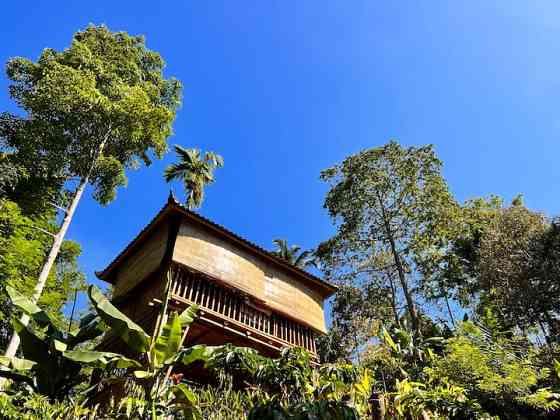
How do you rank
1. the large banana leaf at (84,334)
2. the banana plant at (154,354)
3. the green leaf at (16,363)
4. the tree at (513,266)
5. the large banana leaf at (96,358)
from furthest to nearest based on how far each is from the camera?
1. the tree at (513,266)
2. the large banana leaf at (84,334)
3. the green leaf at (16,363)
4. the banana plant at (154,354)
5. the large banana leaf at (96,358)

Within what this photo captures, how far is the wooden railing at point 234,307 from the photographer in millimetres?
10492

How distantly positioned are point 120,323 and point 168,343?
3.11 ft

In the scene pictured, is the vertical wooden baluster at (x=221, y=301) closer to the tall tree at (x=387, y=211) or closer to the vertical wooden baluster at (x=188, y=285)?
the vertical wooden baluster at (x=188, y=285)

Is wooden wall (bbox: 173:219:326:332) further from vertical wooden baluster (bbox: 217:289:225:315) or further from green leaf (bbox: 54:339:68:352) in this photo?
green leaf (bbox: 54:339:68:352)

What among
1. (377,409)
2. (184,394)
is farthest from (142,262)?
(377,409)

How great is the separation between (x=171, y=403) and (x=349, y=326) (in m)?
18.6

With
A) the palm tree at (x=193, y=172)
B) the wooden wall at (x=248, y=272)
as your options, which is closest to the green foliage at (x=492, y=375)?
the wooden wall at (x=248, y=272)

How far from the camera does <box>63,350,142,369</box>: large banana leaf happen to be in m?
7.26

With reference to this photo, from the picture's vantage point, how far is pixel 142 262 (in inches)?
482

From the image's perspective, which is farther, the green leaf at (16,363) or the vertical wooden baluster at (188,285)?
the vertical wooden baluster at (188,285)

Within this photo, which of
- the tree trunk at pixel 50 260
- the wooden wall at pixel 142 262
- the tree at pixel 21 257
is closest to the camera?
the tree trunk at pixel 50 260

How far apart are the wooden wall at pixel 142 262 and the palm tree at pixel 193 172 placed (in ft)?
36.5

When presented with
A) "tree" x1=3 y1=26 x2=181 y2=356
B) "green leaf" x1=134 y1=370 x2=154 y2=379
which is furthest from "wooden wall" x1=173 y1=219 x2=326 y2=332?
"tree" x1=3 y1=26 x2=181 y2=356

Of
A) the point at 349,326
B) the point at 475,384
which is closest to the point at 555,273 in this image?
the point at 349,326
